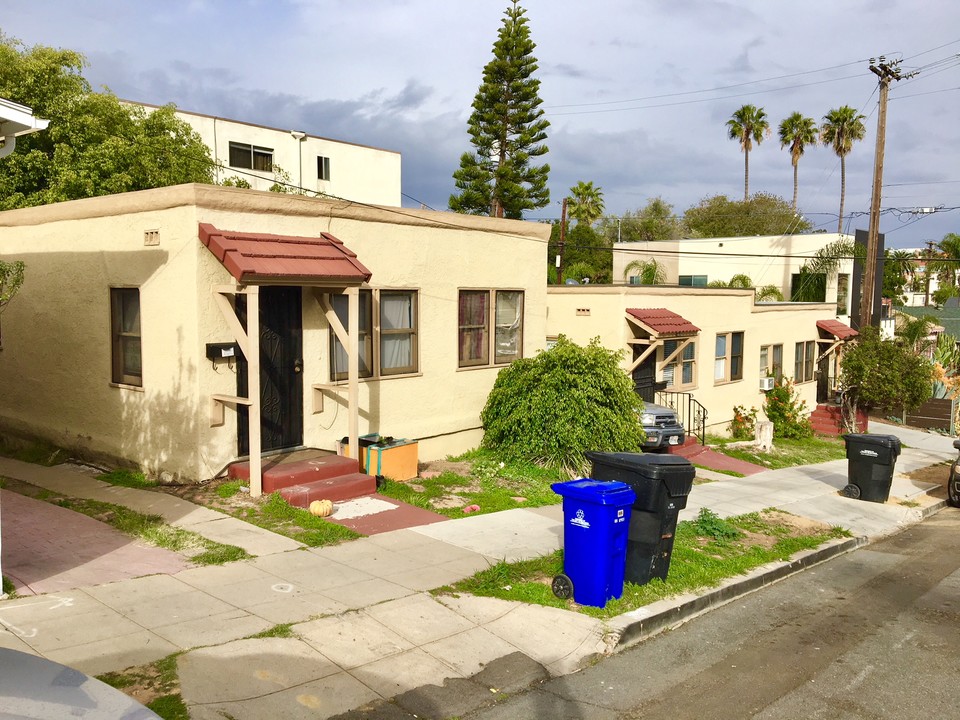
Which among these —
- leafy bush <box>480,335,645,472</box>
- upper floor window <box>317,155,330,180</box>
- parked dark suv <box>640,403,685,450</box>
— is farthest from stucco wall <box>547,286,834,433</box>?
upper floor window <box>317,155,330,180</box>

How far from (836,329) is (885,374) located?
12.2ft

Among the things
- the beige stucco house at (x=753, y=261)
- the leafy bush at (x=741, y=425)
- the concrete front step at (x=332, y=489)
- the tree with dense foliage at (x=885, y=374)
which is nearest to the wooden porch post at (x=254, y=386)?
the concrete front step at (x=332, y=489)

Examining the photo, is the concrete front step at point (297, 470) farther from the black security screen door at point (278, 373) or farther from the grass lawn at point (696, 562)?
the grass lawn at point (696, 562)

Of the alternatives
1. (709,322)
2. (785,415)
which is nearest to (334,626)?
(709,322)

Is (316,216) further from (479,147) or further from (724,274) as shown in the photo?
(724,274)

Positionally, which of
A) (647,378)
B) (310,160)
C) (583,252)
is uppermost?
(310,160)

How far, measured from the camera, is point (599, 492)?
24.4ft

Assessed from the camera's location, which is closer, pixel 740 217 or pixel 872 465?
pixel 872 465

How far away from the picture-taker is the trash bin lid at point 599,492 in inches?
291

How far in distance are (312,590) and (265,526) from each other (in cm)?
211

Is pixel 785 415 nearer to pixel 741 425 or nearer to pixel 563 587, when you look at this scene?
pixel 741 425

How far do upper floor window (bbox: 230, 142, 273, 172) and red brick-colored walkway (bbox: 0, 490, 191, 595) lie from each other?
31.5 metres

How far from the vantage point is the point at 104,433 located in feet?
39.1

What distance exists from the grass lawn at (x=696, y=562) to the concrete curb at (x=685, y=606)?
0.39ft
